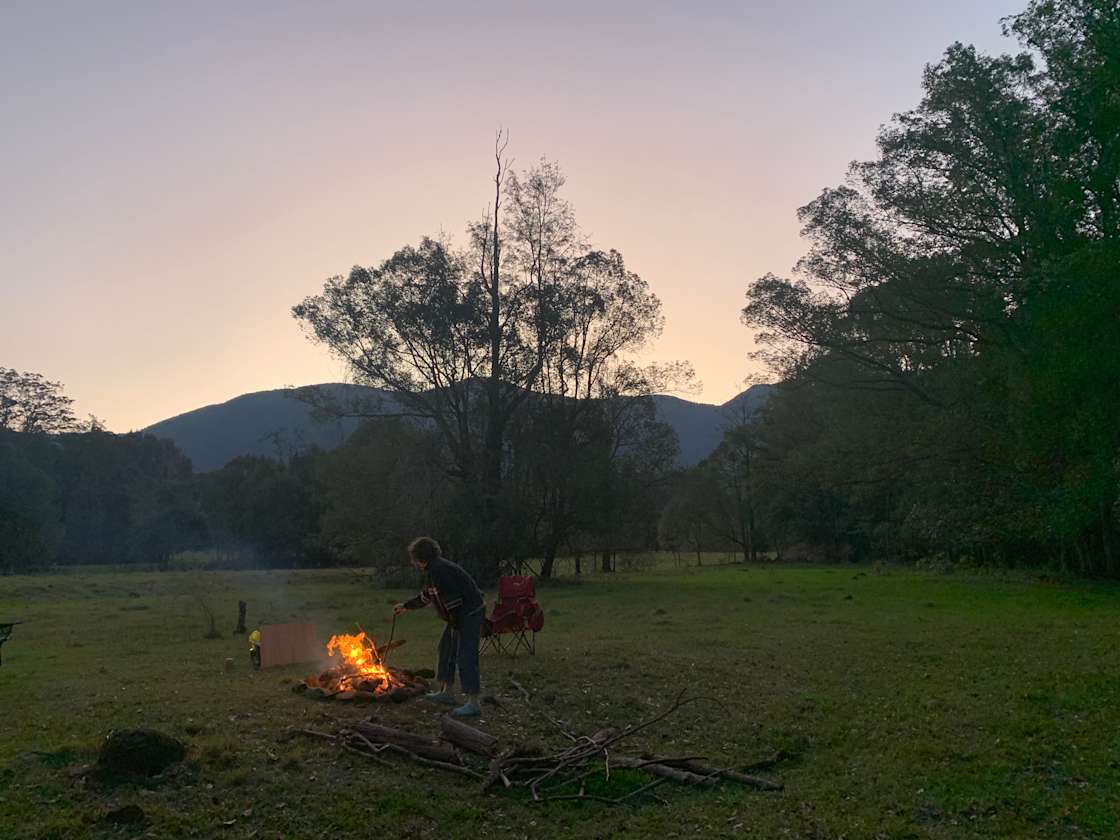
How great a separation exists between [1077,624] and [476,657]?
13430 mm

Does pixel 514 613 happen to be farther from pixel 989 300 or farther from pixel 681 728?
pixel 989 300

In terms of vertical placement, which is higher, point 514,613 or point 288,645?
point 514,613

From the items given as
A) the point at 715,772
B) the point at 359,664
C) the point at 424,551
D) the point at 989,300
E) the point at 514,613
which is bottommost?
the point at 715,772

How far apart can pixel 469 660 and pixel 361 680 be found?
133 centimetres

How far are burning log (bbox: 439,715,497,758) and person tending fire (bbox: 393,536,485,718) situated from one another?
1.00 metres

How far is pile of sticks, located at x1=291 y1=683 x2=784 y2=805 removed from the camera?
7223 millimetres

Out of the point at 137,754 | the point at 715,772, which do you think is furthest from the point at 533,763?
the point at 137,754

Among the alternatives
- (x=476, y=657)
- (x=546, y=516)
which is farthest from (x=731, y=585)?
(x=476, y=657)

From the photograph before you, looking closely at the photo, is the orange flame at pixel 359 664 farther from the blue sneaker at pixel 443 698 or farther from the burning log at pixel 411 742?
the burning log at pixel 411 742

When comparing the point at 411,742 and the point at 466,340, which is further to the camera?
the point at 466,340

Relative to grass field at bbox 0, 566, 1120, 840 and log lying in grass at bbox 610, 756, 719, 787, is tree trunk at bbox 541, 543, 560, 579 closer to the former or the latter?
grass field at bbox 0, 566, 1120, 840

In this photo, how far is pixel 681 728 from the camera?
354 inches

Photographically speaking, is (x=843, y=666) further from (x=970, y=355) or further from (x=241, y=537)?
(x=241, y=537)

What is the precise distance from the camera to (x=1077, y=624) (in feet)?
54.5
